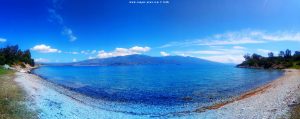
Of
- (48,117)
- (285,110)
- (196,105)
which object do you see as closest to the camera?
(48,117)

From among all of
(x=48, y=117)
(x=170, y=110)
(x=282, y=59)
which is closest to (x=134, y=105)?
(x=170, y=110)

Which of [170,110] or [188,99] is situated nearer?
[170,110]

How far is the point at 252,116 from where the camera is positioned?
22719mm

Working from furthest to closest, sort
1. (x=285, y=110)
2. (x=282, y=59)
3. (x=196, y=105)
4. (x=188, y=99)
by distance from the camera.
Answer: (x=282, y=59) < (x=188, y=99) < (x=196, y=105) < (x=285, y=110)

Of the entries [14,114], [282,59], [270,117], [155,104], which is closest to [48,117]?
[14,114]

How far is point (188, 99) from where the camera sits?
38.7m

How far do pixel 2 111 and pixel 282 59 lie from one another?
687 ft

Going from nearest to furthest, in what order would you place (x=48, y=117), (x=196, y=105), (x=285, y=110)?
1. (x=48, y=117)
2. (x=285, y=110)
3. (x=196, y=105)

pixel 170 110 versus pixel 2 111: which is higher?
pixel 2 111

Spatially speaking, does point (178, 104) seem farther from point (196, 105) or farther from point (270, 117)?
point (270, 117)

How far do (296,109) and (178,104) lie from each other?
1480cm

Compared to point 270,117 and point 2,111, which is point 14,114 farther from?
point 270,117

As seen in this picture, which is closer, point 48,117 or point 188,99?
point 48,117

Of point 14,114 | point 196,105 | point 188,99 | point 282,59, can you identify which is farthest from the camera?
point 282,59
